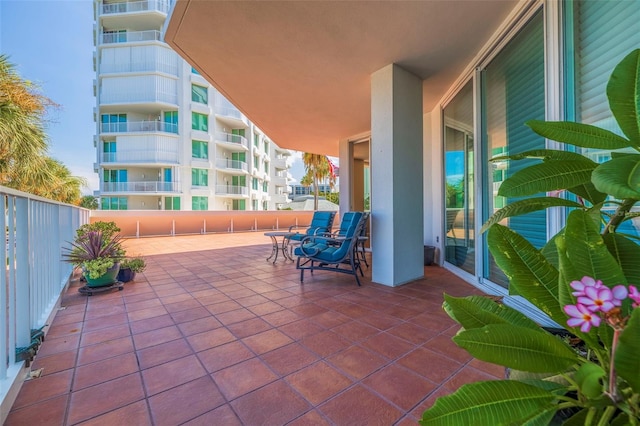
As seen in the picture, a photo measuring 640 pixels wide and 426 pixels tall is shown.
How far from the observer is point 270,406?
1.38 metres

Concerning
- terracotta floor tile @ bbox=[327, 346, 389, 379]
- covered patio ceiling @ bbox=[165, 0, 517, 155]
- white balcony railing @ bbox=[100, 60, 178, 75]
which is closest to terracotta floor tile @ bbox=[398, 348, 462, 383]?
terracotta floor tile @ bbox=[327, 346, 389, 379]

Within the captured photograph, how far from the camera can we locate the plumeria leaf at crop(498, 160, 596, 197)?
2.75ft

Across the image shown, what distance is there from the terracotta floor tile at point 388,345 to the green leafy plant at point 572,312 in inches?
43.4

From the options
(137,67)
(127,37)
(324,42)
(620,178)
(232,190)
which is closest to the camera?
(620,178)

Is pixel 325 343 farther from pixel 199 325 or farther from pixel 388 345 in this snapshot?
pixel 199 325

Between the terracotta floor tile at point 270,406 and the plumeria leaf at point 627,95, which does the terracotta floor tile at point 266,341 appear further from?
the plumeria leaf at point 627,95

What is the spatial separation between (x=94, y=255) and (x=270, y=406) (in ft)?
10.8

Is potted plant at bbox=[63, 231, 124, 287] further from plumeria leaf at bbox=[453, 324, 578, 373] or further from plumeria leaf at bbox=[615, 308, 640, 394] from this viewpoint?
plumeria leaf at bbox=[615, 308, 640, 394]

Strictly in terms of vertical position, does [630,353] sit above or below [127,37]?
below

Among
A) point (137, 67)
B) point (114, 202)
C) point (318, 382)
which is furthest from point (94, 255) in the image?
point (137, 67)

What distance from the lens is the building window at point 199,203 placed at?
1755cm

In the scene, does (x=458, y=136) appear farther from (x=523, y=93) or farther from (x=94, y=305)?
(x=94, y=305)

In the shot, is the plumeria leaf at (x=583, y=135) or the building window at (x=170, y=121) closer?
the plumeria leaf at (x=583, y=135)

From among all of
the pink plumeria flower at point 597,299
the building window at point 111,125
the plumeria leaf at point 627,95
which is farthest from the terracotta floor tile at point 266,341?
the building window at point 111,125
